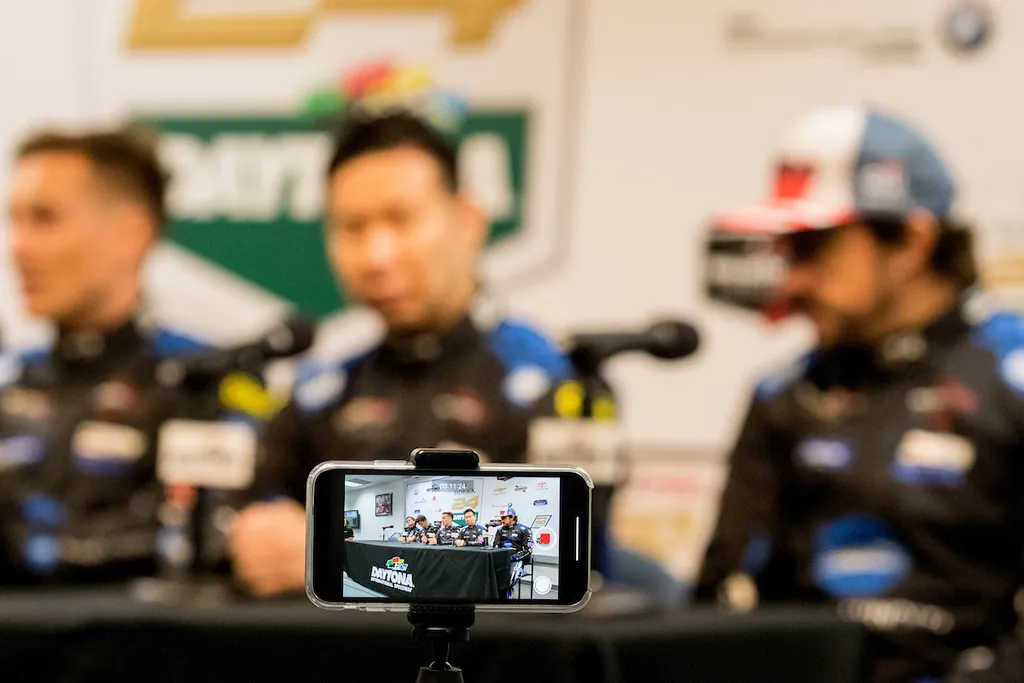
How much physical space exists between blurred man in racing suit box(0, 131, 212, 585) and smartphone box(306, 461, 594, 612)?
134cm

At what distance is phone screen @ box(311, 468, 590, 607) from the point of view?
0.84 meters

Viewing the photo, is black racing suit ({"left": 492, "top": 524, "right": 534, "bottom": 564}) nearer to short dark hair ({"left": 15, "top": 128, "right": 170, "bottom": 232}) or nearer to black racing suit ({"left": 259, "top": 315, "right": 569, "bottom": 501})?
black racing suit ({"left": 259, "top": 315, "right": 569, "bottom": 501})

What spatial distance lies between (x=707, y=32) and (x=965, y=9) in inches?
19.2

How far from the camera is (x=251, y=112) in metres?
2.85

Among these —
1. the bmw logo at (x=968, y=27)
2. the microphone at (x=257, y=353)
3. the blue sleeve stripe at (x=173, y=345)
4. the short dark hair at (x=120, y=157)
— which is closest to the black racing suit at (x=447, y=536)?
the microphone at (x=257, y=353)

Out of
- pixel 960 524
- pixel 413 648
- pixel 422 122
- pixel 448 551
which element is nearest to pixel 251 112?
pixel 422 122

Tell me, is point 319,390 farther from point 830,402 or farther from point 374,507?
point 374,507

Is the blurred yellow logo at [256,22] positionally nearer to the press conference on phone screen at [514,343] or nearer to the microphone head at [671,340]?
the press conference on phone screen at [514,343]

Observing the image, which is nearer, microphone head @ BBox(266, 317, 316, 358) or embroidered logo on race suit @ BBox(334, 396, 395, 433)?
microphone head @ BBox(266, 317, 316, 358)

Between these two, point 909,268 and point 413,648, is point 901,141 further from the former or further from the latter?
point 413,648

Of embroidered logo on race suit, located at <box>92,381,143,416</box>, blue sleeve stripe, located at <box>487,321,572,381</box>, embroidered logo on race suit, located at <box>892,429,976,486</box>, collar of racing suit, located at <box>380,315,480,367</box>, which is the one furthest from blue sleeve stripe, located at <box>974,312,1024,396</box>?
embroidered logo on race suit, located at <box>92,381,143,416</box>

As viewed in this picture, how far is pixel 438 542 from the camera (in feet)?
2.77

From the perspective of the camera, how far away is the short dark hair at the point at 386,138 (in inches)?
77.4

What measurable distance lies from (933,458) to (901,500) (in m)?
0.09
